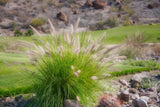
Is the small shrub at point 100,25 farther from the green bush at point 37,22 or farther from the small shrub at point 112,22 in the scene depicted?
the green bush at point 37,22

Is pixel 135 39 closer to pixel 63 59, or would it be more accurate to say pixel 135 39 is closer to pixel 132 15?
pixel 63 59

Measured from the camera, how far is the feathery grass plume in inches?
95.0

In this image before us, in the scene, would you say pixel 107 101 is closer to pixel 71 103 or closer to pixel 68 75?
pixel 71 103

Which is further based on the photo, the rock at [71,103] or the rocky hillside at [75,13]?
the rocky hillside at [75,13]

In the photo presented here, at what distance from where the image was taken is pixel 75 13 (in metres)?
29.4

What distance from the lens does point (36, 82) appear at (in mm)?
2723

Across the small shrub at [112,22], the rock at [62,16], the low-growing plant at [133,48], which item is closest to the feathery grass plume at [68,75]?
the low-growing plant at [133,48]

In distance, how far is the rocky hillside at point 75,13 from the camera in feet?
84.8

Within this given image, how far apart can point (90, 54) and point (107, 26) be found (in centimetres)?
2386

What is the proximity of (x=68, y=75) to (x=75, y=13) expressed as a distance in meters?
27.7

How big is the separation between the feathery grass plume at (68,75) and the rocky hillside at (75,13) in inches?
888

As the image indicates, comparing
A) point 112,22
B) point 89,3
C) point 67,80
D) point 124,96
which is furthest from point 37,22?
point 67,80

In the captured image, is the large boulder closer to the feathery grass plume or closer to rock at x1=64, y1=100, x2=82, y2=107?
the feathery grass plume

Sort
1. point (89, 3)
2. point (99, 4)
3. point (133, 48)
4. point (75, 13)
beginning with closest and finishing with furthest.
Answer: point (133, 48), point (75, 13), point (99, 4), point (89, 3)
